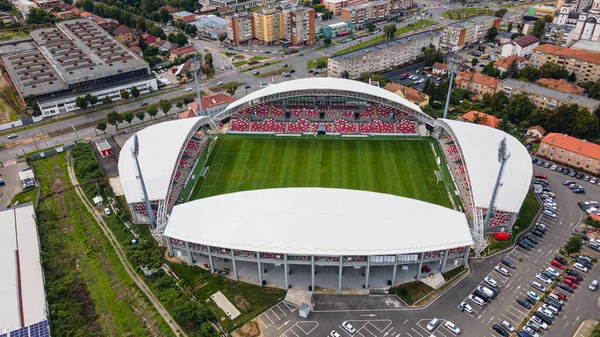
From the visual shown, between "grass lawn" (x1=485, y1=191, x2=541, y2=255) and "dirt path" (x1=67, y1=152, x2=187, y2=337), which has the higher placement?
"grass lawn" (x1=485, y1=191, x2=541, y2=255)

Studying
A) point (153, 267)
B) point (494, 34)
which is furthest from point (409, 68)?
point (153, 267)

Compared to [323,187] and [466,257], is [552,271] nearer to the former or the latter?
[466,257]

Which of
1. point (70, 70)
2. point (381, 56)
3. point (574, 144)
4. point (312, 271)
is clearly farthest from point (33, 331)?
point (381, 56)

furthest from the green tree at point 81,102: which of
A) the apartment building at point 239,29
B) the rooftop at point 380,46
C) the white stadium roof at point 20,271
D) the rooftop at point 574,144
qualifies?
the rooftop at point 574,144

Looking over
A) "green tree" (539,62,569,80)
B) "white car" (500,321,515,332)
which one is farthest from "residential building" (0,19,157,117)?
"green tree" (539,62,569,80)

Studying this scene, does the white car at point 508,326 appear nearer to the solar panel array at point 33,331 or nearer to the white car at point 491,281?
the white car at point 491,281

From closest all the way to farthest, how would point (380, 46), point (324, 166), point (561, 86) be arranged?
point (324, 166) < point (561, 86) < point (380, 46)

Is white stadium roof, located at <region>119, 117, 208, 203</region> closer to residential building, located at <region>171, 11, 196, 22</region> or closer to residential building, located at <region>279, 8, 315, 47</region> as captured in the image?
residential building, located at <region>279, 8, 315, 47</region>
